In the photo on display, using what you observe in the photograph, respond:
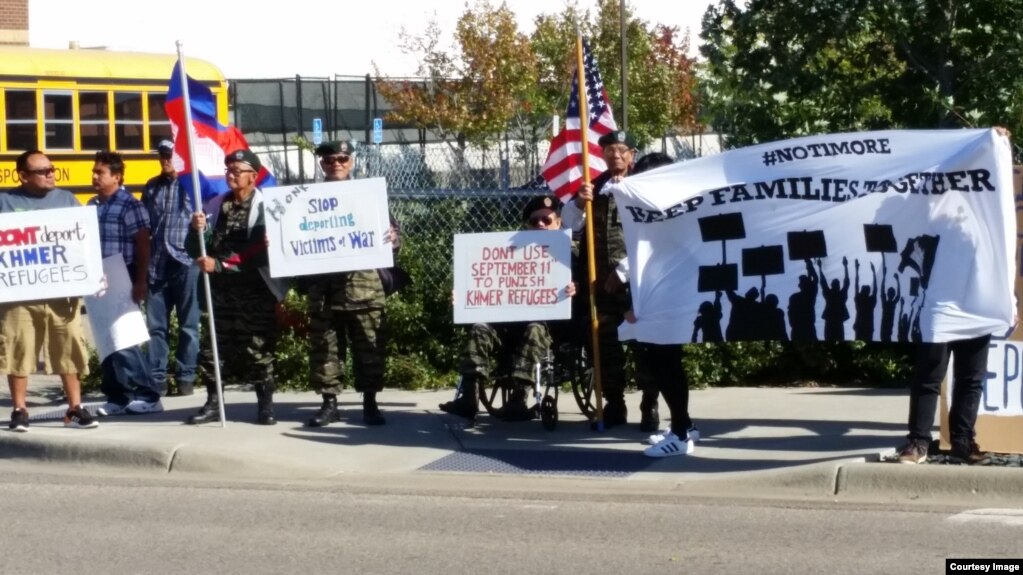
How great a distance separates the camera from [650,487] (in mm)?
8430

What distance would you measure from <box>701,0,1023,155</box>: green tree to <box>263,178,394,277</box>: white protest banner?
3503mm

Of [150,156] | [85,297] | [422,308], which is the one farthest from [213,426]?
[150,156]

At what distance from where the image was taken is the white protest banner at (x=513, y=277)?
9781 millimetres

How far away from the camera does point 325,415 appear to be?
33.4 feet

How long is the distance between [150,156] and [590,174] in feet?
48.3

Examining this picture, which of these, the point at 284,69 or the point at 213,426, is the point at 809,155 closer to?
the point at 213,426

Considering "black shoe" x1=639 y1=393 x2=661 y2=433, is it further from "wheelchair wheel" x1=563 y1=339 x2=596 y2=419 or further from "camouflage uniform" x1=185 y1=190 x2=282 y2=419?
"camouflage uniform" x1=185 y1=190 x2=282 y2=419

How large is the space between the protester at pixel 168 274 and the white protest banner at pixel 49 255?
147 centimetres

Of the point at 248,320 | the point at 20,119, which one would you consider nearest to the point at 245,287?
the point at 248,320

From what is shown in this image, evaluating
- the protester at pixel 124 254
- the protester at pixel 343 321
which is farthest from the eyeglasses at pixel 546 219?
the protester at pixel 124 254

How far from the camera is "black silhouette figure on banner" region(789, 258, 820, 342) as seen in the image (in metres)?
8.85

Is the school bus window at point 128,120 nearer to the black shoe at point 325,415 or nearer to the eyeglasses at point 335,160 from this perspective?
the eyeglasses at point 335,160

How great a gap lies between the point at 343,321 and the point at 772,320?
2.93m

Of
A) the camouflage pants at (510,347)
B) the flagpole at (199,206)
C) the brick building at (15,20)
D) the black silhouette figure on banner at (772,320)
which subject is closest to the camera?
the black silhouette figure on banner at (772,320)
